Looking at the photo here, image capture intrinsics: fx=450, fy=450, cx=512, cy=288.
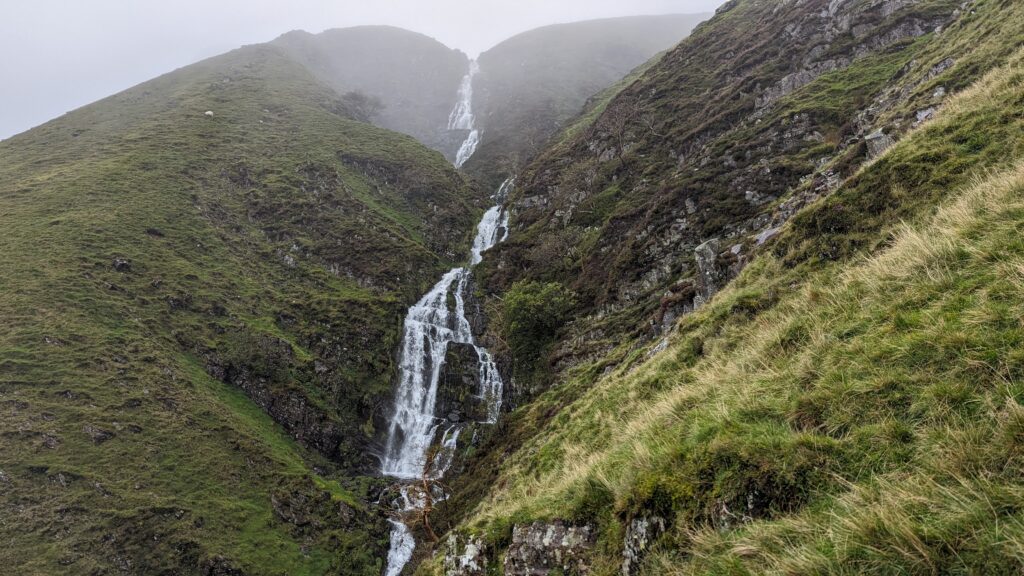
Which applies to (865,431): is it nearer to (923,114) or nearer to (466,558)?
(466,558)

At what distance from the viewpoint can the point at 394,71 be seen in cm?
17312

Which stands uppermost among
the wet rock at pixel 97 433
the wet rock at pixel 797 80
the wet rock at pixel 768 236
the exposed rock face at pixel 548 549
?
the wet rock at pixel 797 80

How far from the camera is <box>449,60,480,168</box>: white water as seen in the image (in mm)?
113400

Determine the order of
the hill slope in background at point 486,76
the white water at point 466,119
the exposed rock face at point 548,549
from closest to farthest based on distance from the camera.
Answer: the exposed rock face at point 548,549 → the white water at point 466,119 → the hill slope in background at point 486,76

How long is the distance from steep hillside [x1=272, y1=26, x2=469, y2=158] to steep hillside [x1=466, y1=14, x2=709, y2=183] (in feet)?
41.1

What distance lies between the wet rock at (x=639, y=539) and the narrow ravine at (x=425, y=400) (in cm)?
2191

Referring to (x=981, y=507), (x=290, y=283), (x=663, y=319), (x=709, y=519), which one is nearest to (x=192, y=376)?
(x=290, y=283)

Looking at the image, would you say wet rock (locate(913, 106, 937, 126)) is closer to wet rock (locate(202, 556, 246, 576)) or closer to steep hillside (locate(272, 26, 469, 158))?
wet rock (locate(202, 556, 246, 576))

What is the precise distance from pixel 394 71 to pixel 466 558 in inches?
7564

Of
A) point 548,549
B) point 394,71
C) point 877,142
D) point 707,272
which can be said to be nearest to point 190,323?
point 707,272

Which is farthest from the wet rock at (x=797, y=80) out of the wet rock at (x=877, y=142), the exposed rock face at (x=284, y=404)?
the exposed rock face at (x=284, y=404)

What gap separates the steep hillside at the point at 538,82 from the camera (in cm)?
10169

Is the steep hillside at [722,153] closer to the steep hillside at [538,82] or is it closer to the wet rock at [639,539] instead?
the wet rock at [639,539]

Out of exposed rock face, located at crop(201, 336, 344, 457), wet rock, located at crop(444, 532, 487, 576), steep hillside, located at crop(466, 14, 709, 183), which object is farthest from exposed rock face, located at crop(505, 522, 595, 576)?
steep hillside, located at crop(466, 14, 709, 183)
